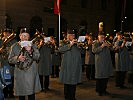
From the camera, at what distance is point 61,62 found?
902cm

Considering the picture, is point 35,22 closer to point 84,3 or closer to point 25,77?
point 84,3

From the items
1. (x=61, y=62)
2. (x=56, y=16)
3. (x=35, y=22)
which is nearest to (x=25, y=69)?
(x=61, y=62)

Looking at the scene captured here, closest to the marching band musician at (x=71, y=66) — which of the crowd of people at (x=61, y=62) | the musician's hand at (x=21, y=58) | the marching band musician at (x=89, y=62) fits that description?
the crowd of people at (x=61, y=62)

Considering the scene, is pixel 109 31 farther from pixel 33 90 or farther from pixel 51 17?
pixel 33 90

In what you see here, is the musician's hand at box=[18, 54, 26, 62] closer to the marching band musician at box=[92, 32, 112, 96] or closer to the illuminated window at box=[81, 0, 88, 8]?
the marching band musician at box=[92, 32, 112, 96]

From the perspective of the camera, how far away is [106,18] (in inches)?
1463

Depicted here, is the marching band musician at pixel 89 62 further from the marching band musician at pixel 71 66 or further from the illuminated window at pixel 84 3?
the illuminated window at pixel 84 3

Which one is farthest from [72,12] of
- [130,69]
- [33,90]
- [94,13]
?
[33,90]

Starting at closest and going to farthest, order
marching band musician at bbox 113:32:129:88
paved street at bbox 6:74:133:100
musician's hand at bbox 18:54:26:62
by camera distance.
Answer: musician's hand at bbox 18:54:26:62, paved street at bbox 6:74:133:100, marching band musician at bbox 113:32:129:88

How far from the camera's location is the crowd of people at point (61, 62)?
692cm

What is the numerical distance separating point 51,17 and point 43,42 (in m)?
17.5

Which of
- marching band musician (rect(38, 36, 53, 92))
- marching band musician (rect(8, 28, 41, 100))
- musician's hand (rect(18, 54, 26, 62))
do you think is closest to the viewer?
musician's hand (rect(18, 54, 26, 62))

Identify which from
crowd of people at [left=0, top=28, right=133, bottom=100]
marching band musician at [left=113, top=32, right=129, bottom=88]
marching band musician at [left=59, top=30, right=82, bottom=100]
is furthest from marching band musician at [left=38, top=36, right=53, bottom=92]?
marching band musician at [left=113, top=32, right=129, bottom=88]

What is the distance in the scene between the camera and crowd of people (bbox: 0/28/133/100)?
6922 mm
